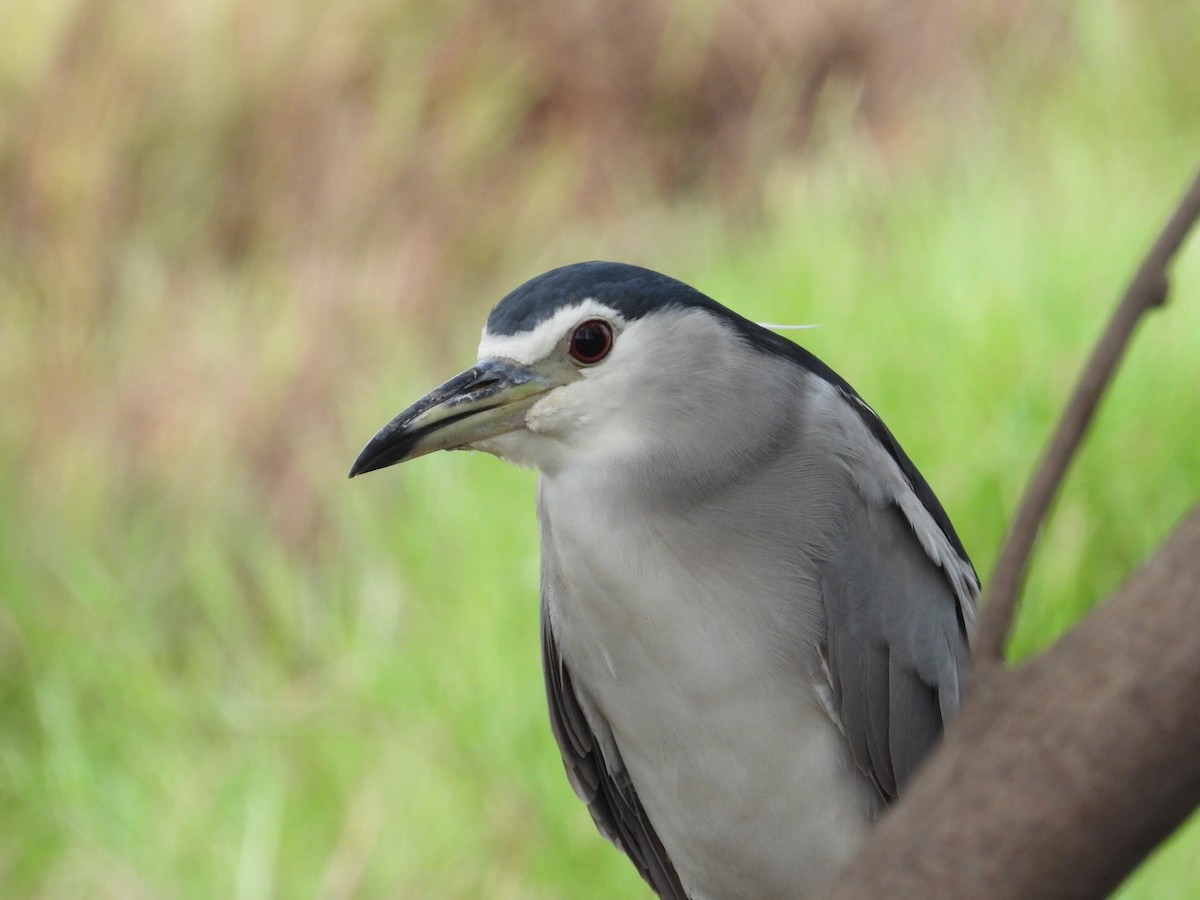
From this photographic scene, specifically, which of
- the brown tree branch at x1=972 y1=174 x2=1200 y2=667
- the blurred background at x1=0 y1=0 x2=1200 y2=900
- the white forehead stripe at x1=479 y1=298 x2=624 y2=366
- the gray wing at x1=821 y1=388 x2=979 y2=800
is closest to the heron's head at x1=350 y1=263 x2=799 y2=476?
the white forehead stripe at x1=479 y1=298 x2=624 y2=366

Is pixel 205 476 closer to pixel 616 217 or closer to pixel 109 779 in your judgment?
pixel 109 779

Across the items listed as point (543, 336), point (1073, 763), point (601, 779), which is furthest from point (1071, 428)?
point (601, 779)

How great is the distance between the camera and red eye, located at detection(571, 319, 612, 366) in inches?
38.6

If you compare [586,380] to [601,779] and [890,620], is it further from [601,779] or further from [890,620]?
[601,779]

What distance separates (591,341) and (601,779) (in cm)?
48

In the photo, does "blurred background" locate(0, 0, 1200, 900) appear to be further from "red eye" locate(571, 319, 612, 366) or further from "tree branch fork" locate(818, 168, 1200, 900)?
"tree branch fork" locate(818, 168, 1200, 900)

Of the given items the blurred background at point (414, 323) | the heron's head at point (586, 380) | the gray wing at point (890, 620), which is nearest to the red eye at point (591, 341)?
the heron's head at point (586, 380)

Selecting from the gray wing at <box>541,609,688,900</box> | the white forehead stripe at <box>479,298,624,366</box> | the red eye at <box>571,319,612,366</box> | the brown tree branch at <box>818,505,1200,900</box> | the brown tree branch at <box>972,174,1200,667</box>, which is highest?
the white forehead stripe at <box>479,298,624,366</box>

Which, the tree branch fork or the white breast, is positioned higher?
the tree branch fork

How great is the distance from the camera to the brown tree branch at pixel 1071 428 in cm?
39

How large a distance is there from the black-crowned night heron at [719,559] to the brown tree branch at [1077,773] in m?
0.62

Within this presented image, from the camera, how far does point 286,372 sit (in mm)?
3826

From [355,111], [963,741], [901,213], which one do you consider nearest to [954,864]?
[963,741]

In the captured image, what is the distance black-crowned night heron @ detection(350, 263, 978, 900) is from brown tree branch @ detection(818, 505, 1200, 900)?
24.4 inches
